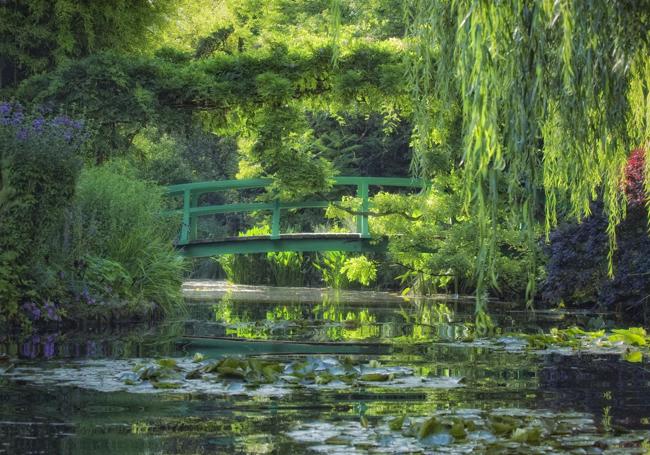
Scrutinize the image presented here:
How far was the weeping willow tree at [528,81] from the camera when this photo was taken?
13.7ft

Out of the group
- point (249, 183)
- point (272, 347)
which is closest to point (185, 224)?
point (249, 183)

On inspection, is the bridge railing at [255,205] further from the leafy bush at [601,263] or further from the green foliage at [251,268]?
the leafy bush at [601,263]

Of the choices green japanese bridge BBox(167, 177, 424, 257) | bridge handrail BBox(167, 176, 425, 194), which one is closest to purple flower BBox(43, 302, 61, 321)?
bridge handrail BBox(167, 176, 425, 194)

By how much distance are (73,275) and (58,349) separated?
266 cm

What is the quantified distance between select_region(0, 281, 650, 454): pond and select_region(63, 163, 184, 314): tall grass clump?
0.95 metres

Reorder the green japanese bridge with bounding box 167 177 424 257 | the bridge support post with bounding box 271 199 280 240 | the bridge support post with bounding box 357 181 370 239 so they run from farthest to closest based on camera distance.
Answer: the bridge support post with bounding box 271 199 280 240 → the green japanese bridge with bounding box 167 177 424 257 → the bridge support post with bounding box 357 181 370 239

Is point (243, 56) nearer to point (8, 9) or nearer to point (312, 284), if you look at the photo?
point (8, 9)

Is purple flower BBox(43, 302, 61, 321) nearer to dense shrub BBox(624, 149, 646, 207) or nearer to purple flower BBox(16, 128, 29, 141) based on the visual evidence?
purple flower BBox(16, 128, 29, 141)

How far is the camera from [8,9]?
590 inches

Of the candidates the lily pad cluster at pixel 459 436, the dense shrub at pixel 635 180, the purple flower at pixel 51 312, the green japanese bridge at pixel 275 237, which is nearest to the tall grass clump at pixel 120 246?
the purple flower at pixel 51 312

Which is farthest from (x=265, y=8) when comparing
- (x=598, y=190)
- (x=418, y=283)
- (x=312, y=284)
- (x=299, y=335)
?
(x=299, y=335)

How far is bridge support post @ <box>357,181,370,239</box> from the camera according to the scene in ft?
55.1

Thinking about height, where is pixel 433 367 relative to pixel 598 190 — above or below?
below

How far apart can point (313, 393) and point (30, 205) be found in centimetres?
450
